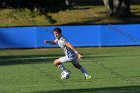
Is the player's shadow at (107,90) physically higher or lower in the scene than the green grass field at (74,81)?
higher

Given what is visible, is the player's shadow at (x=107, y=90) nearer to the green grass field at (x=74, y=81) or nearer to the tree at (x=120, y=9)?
the green grass field at (x=74, y=81)

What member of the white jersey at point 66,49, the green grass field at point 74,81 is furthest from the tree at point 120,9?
the white jersey at point 66,49

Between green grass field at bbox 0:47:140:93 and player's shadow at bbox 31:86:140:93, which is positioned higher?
player's shadow at bbox 31:86:140:93

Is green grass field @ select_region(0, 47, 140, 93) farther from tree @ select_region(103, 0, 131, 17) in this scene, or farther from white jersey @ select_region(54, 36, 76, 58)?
tree @ select_region(103, 0, 131, 17)

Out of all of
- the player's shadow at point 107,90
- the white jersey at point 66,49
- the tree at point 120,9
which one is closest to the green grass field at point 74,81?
the player's shadow at point 107,90

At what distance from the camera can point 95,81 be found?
19469 mm

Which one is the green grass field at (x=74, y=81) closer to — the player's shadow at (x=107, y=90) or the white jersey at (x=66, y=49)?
the player's shadow at (x=107, y=90)

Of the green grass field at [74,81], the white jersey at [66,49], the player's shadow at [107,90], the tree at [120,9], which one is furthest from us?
the tree at [120,9]

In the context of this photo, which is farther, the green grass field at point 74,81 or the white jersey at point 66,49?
the white jersey at point 66,49

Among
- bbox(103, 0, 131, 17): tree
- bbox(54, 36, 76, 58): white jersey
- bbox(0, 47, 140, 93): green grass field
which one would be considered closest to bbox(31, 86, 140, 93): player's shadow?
bbox(0, 47, 140, 93): green grass field

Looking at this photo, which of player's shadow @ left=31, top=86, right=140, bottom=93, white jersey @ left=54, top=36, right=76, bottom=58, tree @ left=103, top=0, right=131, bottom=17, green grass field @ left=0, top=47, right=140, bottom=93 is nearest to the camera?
player's shadow @ left=31, top=86, right=140, bottom=93

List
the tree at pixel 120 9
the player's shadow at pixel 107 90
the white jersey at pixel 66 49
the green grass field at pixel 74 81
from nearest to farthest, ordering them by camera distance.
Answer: the player's shadow at pixel 107 90 → the green grass field at pixel 74 81 → the white jersey at pixel 66 49 → the tree at pixel 120 9

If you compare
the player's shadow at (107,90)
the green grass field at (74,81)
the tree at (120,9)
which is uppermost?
the player's shadow at (107,90)

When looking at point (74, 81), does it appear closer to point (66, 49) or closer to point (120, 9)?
point (66, 49)
